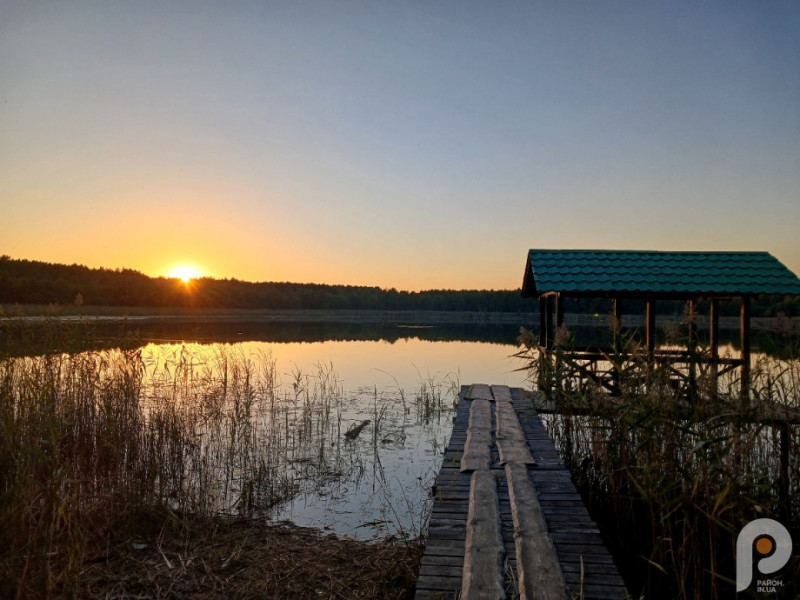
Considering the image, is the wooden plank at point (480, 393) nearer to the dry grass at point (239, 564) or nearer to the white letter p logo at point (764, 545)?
the dry grass at point (239, 564)

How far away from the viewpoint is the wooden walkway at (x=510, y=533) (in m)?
2.94

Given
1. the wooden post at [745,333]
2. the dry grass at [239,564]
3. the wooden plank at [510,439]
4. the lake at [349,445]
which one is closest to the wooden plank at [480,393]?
the lake at [349,445]

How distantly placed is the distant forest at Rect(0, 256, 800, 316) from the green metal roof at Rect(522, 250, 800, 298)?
303 inches

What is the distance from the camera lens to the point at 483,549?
332 centimetres

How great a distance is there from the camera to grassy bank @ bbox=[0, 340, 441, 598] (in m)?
3.75

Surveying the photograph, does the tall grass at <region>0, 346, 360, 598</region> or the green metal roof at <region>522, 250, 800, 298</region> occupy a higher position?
the green metal roof at <region>522, 250, 800, 298</region>

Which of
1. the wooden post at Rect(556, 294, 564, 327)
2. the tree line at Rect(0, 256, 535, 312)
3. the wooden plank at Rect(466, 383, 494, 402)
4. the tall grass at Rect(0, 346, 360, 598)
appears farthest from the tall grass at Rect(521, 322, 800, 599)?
the tree line at Rect(0, 256, 535, 312)

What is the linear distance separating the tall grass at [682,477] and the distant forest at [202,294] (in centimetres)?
1258

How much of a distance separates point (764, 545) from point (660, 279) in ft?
20.2

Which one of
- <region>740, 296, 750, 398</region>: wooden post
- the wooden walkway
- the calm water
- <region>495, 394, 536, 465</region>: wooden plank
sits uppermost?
<region>740, 296, 750, 398</region>: wooden post

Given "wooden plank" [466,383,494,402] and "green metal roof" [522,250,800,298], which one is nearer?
"green metal roof" [522,250,800,298]

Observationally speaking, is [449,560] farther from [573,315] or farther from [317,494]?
[573,315]

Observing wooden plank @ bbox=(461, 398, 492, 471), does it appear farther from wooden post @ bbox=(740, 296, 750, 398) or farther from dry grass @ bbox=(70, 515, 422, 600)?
wooden post @ bbox=(740, 296, 750, 398)

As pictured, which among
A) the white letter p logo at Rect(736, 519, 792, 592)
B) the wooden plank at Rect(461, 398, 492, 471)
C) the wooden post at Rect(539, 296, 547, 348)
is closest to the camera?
the white letter p logo at Rect(736, 519, 792, 592)
